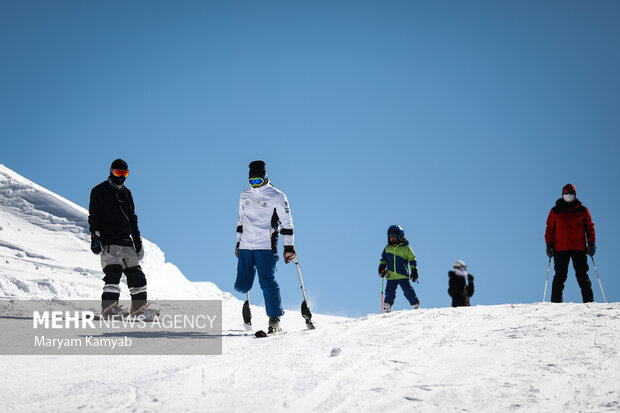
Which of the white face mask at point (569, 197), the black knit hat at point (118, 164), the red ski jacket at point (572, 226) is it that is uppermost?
the black knit hat at point (118, 164)

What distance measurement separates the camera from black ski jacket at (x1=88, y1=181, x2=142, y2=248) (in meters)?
7.47

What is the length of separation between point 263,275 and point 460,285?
18.6ft

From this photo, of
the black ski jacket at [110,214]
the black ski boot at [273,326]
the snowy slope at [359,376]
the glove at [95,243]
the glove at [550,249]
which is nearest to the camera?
the snowy slope at [359,376]

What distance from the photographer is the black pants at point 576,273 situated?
9180mm

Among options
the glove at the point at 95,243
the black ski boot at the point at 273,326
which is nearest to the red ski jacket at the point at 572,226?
the black ski boot at the point at 273,326

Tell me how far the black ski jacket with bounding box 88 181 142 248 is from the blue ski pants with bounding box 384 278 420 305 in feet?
17.8

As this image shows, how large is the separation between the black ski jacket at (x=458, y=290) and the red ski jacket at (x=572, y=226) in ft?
7.05

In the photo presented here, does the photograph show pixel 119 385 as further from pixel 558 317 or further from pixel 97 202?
pixel 558 317

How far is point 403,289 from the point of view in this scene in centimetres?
1087

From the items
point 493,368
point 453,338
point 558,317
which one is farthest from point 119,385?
point 558,317

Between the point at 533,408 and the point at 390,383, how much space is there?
36.0 inches

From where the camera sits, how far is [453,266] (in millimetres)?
11078

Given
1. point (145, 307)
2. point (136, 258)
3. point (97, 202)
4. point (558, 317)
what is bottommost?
point (558, 317)

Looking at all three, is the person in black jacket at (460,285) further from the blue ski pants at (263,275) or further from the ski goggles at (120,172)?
Answer: the ski goggles at (120,172)
